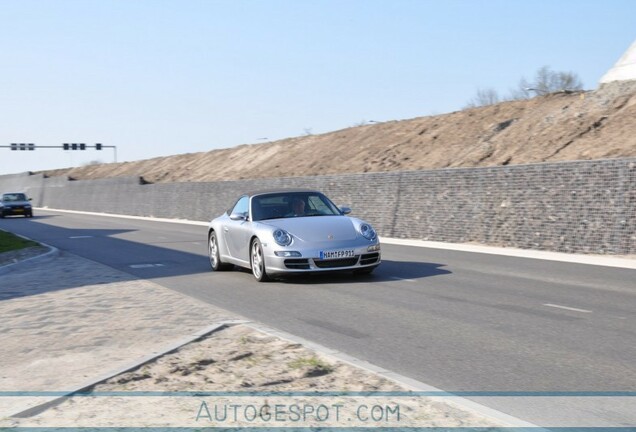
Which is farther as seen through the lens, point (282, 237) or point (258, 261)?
point (258, 261)

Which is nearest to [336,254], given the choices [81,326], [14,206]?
[81,326]

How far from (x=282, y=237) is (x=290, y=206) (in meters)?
1.27

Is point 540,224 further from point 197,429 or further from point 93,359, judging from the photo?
point 197,429

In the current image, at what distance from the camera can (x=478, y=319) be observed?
29.1 feet

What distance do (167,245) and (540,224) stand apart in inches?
390

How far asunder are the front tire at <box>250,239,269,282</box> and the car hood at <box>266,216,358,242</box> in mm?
415

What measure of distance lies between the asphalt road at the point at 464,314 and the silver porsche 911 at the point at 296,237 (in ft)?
1.06

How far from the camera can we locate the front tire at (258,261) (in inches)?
510

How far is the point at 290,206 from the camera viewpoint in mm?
13797

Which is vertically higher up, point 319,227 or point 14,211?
point 319,227

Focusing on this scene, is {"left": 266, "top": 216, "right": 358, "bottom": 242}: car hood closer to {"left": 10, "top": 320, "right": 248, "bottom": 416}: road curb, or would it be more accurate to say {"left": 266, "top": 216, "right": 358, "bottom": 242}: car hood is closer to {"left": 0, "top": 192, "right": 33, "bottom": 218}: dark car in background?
{"left": 10, "top": 320, "right": 248, "bottom": 416}: road curb

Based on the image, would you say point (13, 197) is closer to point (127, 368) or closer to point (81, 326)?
point (81, 326)

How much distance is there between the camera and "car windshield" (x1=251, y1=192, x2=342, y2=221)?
13.7m

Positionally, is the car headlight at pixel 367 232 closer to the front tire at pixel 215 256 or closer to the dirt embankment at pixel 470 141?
the front tire at pixel 215 256
